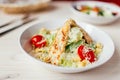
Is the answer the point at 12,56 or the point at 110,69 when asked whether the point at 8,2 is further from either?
the point at 110,69

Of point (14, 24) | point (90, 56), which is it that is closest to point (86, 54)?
point (90, 56)

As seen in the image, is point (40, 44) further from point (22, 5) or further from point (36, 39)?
point (22, 5)

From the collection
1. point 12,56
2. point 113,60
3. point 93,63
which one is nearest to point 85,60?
point 93,63

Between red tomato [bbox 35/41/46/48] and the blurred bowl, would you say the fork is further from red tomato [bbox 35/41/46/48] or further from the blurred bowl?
red tomato [bbox 35/41/46/48]

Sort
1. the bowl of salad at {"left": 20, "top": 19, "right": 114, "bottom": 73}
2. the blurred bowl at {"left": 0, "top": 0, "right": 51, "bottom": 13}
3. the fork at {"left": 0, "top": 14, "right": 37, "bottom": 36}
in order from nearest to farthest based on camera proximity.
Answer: the bowl of salad at {"left": 20, "top": 19, "right": 114, "bottom": 73} → the fork at {"left": 0, "top": 14, "right": 37, "bottom": 36} → the blurred bowl at {"left": 0, "top": 0, "right": 51, "bottom": 13}

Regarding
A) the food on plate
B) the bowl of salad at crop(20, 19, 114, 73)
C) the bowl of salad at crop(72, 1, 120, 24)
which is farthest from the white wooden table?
the food on plate

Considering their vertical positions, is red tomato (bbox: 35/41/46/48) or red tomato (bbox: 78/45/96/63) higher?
red tomato (bbox: 35/41/46/48)
